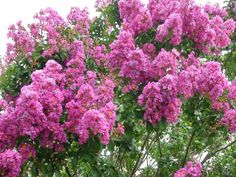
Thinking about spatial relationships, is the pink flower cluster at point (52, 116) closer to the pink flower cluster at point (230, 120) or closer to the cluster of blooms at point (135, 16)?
the cluster of blooms at point (135, 16)

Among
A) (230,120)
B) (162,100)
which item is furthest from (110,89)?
(230,120)

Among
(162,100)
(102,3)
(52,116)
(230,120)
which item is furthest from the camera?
(102,3)

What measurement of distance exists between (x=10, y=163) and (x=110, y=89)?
115cm

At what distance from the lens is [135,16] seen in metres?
4.57

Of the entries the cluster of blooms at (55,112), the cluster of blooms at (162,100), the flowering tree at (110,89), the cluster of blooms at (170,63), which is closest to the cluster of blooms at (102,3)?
the flowering tree at (110,89)

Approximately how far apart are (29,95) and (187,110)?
1.57 m

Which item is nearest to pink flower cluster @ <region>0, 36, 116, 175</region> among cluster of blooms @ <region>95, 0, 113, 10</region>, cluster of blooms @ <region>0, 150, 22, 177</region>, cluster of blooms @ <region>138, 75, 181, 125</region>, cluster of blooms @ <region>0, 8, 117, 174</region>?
cluster of blooms @ <region>0, 8, 117, 174</region>

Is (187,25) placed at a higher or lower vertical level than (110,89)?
higher

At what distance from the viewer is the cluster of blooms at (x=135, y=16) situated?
14.5 ft

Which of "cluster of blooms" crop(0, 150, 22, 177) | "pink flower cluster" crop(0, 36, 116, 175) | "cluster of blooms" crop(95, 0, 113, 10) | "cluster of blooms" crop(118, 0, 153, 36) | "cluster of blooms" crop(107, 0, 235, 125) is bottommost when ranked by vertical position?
"cluster of blooms" crop(0, 150, 22, 177)

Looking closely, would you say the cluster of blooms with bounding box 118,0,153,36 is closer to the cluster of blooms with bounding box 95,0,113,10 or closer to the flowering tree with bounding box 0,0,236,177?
the flowering tree with bounding box 0,0,236,177

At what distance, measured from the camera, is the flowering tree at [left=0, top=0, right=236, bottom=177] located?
11.2 ft

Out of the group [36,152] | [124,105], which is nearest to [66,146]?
[36,152]

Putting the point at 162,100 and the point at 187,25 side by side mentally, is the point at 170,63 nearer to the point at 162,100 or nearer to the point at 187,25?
the point at 162,100
